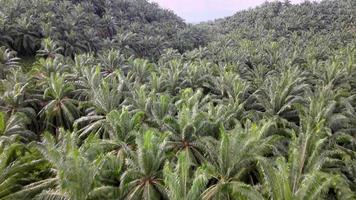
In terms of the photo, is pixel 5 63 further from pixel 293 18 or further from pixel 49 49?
pixel 293 18

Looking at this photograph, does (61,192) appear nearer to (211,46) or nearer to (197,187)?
(197,187)

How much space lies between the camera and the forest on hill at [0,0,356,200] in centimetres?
1847

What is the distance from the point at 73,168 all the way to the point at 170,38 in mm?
64304

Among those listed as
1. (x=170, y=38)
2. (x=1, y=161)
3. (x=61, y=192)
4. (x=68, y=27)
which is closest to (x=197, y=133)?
(x=61, y=192)

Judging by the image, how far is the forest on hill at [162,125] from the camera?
18.5 m

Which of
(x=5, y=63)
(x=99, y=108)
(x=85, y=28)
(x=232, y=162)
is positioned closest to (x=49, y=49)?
(x=5, y=63)

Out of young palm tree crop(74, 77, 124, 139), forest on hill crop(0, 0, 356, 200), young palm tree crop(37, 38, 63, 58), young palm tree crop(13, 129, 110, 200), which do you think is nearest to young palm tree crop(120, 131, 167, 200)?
forest on hill crop(0, 0, 356, 200)

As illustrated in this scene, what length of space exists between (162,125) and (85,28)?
4179 centimetres

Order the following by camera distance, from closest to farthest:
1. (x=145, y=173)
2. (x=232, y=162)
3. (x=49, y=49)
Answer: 1. (x=145, y=173)
2. (x=232, y=162)
3. (x=49, y=49)

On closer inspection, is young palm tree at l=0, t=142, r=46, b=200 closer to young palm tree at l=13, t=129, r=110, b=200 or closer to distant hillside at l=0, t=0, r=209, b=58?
young palm tree at l=13, t=129, r=110, b=200

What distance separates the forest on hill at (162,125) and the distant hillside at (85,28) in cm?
32

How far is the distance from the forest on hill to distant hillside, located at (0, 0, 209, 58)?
1.04ft

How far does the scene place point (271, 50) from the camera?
2571 inches

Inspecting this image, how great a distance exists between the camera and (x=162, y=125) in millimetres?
26219
